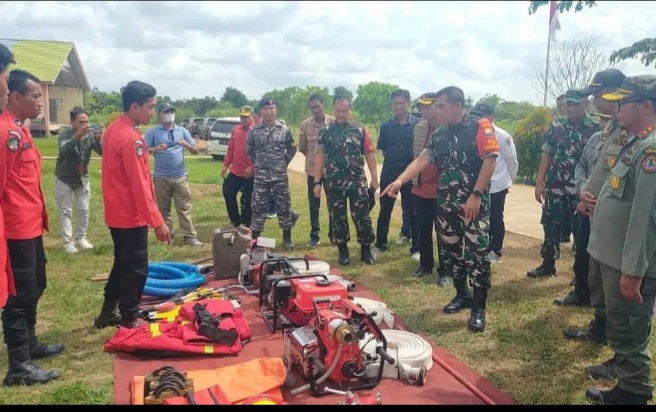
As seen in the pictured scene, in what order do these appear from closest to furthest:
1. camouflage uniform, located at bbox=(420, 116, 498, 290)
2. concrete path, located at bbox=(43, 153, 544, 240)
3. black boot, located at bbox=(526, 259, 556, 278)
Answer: camouflage uniform, located at bbox=(420, 116, 498, 290) → black boot, located at bbox=(526, 259, 556, 278) → concrete path, located at bbox=(43, 153, 544, 240)

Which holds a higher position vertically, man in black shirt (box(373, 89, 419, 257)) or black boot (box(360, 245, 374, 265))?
man in black shirt (box(373, 89, 419, 257))

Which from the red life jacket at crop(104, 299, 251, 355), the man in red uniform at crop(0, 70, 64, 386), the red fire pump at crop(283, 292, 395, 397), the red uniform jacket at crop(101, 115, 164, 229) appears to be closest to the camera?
the red fire pump at crop(283, 292, 395, 397)

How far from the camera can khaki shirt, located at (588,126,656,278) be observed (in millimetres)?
2717

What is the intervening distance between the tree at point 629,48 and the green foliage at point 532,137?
2093 millimetres

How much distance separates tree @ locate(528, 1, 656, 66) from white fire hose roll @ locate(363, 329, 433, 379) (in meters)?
8.68

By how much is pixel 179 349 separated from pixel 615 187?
10.1 ft

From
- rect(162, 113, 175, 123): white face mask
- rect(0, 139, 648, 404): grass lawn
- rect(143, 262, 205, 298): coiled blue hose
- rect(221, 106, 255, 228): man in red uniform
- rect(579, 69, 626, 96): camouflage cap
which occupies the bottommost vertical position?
rect(0, 139, 648, 404): grass lawn

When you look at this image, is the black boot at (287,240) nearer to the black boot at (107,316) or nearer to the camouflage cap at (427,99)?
the camouflage cap at (427,99)

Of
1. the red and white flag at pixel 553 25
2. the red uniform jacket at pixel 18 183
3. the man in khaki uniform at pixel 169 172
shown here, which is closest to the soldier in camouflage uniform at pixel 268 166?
the man in khaki uniform at pixel 169 172

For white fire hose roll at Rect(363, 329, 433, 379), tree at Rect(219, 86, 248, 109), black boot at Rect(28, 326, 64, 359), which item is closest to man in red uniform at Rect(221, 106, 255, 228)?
black boot at Rect(28, 326, 64, 359)

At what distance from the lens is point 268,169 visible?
6.84 m

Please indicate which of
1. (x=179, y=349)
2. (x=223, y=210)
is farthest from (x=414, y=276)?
(x=223, y=210)

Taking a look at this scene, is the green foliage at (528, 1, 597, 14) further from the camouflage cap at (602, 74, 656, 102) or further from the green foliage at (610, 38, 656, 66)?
the camouflage cap at (602, 74, 656, 102)
